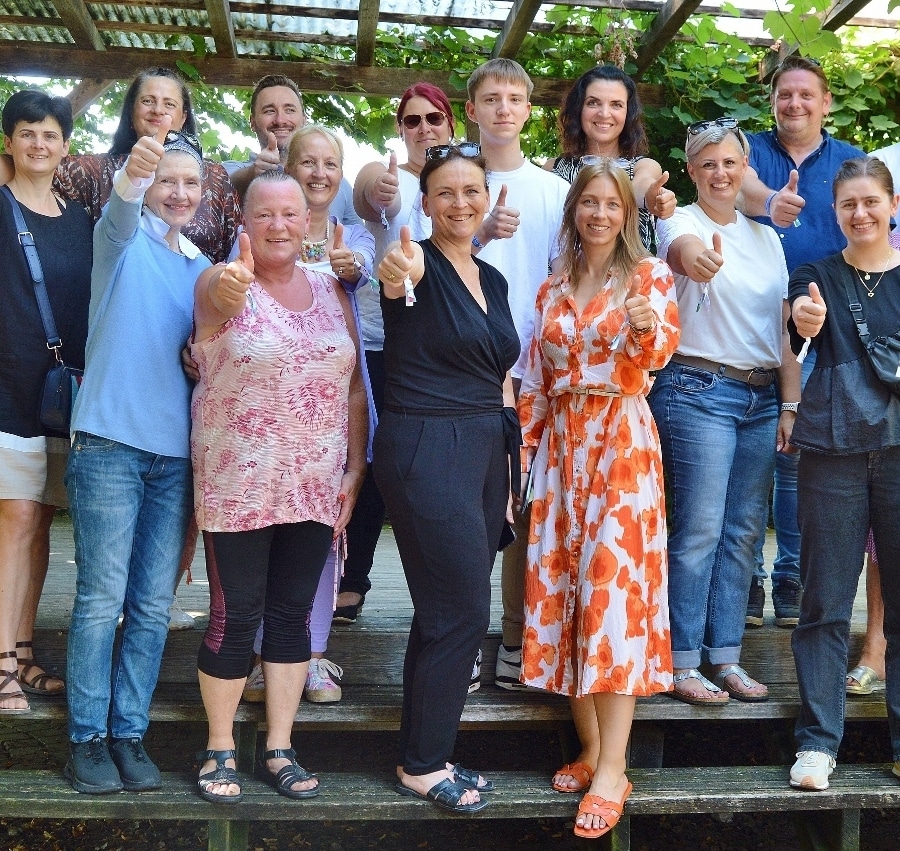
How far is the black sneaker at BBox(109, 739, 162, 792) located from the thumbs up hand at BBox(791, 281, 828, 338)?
2282 millimetres

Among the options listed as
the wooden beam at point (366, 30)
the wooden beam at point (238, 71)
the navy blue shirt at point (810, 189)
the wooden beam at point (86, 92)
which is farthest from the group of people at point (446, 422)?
the wooden beam at point (86, 92)

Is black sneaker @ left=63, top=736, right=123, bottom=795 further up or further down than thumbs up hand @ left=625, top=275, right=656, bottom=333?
further down

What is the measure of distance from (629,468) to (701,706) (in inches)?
36.1

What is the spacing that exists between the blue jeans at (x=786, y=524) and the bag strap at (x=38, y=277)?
2633 mm

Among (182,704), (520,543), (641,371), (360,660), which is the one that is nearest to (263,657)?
(182,704)

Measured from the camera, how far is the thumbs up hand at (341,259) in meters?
2.93

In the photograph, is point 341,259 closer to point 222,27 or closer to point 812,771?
point 812,771

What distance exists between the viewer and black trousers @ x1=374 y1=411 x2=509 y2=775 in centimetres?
276

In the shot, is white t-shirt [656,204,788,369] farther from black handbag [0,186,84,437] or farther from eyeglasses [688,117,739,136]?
black handbag [0,186,84,437]

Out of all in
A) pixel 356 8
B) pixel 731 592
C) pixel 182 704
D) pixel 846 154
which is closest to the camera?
pixel 182 704

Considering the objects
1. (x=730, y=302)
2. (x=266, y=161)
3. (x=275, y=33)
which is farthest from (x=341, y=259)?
(x=275, y=33)

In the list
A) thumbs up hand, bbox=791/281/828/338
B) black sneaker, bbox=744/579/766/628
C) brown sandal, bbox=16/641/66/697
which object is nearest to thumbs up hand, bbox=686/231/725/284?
thumbs up hand, bbox=791/281/828/338

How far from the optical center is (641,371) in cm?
292

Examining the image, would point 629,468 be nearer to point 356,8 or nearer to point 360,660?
point 360,660
